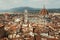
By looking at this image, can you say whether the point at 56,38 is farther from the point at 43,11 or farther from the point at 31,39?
the point at 43,11

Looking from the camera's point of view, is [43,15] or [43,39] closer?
[43,39]

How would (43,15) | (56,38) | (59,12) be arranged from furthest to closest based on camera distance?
(59,12) → (43,15) → (56,38)

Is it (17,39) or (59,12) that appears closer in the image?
(17,39)

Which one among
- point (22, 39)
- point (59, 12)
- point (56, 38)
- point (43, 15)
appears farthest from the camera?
point (59, 12)

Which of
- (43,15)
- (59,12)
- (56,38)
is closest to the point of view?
(56,38)

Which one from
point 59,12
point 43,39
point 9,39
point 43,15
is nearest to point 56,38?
point 43,39

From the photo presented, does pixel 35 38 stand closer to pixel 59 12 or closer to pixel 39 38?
pixel 39 38

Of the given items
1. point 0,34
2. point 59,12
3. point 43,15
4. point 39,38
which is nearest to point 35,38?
point 39,38

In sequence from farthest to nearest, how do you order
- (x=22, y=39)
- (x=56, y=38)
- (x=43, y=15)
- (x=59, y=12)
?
(x=59, y=12), (x=43, y=15), (x=56, y=38), (x=22, y=39)
